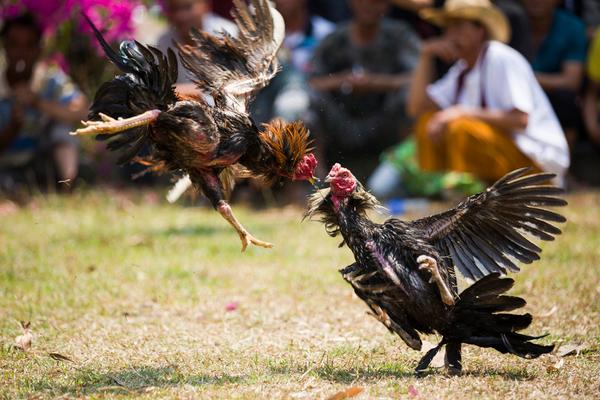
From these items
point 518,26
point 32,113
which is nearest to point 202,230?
point 32,113

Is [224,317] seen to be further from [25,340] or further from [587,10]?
[587,10]

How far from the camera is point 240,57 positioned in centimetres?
458

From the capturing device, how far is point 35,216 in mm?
7695

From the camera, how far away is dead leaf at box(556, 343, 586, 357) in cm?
397

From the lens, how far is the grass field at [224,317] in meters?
3.52

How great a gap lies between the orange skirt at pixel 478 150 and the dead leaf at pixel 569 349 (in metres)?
2.98

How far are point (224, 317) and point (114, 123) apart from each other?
143cm

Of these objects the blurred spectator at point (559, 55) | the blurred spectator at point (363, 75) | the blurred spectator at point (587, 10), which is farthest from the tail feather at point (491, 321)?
the blurred spectator at point (587, 10)

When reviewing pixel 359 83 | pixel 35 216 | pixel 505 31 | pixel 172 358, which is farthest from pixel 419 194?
pixel 172 358

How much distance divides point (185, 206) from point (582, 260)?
3661 mm

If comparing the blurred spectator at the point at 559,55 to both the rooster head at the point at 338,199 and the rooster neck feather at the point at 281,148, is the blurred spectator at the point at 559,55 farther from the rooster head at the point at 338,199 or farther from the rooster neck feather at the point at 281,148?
the rooster head at the point at 338,199

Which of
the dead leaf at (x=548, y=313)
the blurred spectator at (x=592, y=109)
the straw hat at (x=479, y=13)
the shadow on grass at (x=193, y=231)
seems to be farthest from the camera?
the blurred spectator at (x=592, y=109)

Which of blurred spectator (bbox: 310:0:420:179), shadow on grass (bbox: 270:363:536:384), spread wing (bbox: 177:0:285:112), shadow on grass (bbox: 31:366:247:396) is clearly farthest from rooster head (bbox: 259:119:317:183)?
blurred spectator (bbox: 310:0:420:179)

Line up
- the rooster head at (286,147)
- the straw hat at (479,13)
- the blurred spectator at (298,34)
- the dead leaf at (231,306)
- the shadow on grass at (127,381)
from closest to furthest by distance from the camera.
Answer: the shadow on grass at (127,381) → the rooster head at (286,147) → the dead leaf at (231,306) → the straw hat at (479,13) → the blurred spectator at (298,34)
